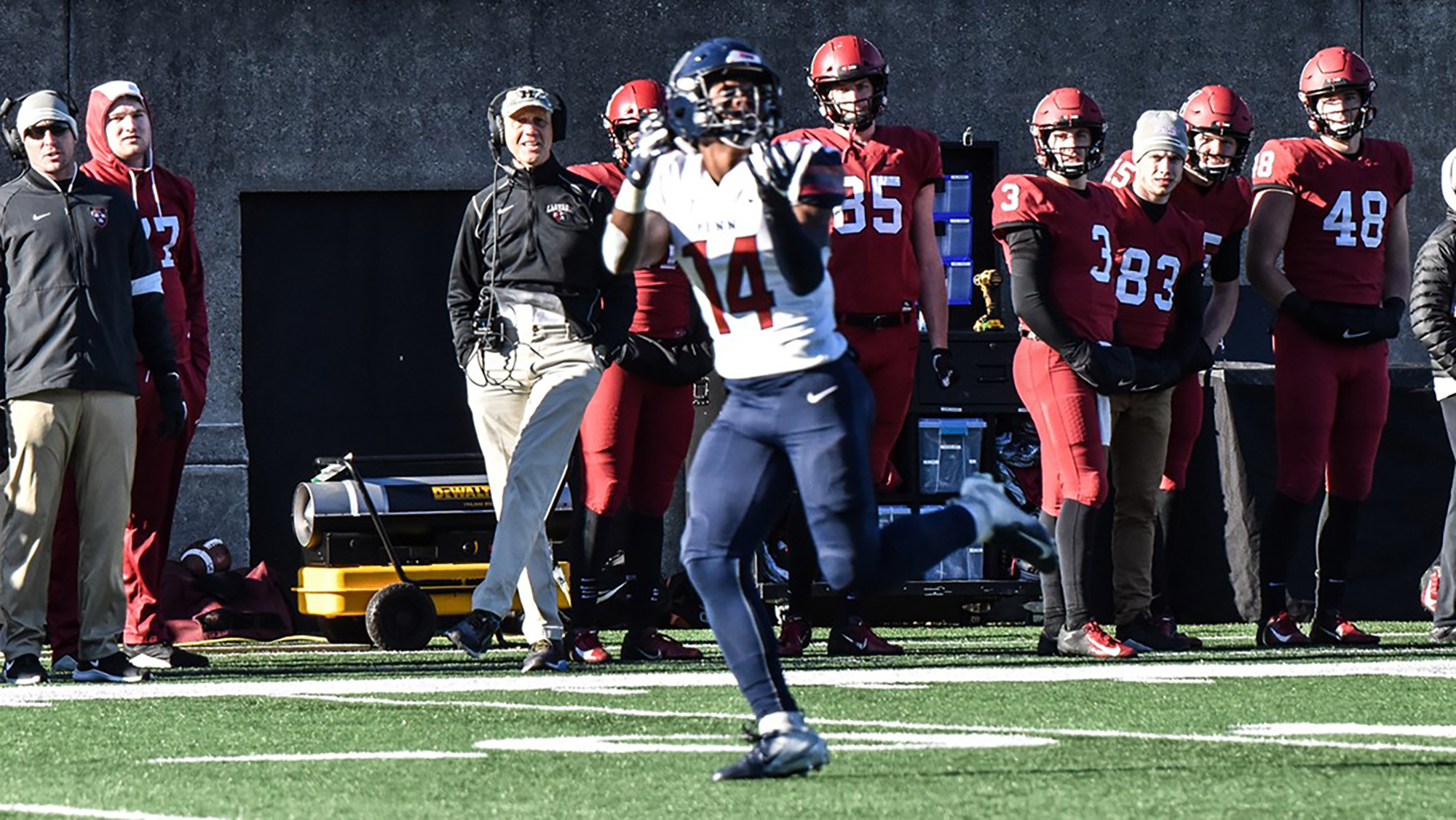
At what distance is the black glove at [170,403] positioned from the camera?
7887 millimetres

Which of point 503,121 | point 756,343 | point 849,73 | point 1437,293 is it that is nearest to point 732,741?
point 756,343

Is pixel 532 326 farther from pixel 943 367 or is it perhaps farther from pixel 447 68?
pixel 447 68

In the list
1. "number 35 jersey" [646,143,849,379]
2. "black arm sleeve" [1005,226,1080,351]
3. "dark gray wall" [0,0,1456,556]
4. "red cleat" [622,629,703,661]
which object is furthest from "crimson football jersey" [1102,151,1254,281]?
"dark gray wall" [0,0,1456,556]

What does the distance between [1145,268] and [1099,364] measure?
2.05ft

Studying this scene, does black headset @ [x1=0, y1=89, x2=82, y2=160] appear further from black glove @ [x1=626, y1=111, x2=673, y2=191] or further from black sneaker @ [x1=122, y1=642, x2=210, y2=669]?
black glove @ [x1=626, y1=111, x2=673, y2=191]

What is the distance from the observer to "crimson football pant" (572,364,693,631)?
8.28 metres

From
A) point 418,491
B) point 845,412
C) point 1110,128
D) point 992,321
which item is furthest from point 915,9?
point 845,412

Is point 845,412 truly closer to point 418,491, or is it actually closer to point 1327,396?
point 1327,396

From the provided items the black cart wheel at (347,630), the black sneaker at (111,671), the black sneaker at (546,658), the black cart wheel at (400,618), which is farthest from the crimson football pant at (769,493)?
the black cart wheel at (347,630)

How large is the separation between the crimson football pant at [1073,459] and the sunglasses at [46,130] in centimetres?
324

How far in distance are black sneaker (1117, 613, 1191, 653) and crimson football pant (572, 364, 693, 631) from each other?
1.64m

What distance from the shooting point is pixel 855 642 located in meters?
8.59

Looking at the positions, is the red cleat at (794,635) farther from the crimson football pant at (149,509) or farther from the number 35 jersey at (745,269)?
the number 35 jersey at (745,269)

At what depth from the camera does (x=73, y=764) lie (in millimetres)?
5039
